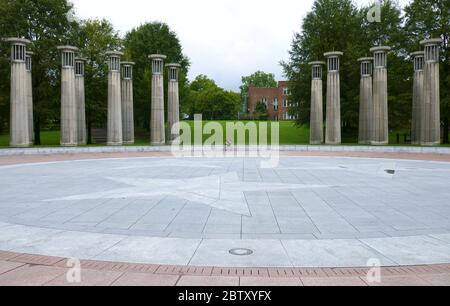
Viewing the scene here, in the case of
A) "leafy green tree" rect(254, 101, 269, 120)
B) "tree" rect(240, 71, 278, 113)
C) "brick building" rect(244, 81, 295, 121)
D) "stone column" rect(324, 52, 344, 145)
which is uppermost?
"tree" rect(240, 71, 278, 113)

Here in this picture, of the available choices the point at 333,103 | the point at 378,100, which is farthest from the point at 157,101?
the point at 378,100

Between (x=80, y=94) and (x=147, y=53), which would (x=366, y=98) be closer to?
(x=80, y=94)

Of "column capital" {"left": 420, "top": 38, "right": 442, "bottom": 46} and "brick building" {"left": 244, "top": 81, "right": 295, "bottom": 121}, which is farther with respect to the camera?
"brick building" {"left": 244, "top": 81, "right": 295, "bottom": 121}

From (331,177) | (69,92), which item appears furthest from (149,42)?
(331,177)

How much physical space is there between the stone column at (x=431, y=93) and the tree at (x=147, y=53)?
102 feet

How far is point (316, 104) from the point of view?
40.1 metres

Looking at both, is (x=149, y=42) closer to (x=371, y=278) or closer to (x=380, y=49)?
(x=380, y=49)

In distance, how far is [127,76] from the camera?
42.4 m

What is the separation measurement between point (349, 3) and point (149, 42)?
1100 inches

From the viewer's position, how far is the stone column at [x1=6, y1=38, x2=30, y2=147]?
110ft

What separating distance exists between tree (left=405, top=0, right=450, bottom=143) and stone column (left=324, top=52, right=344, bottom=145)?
34.3 feet
